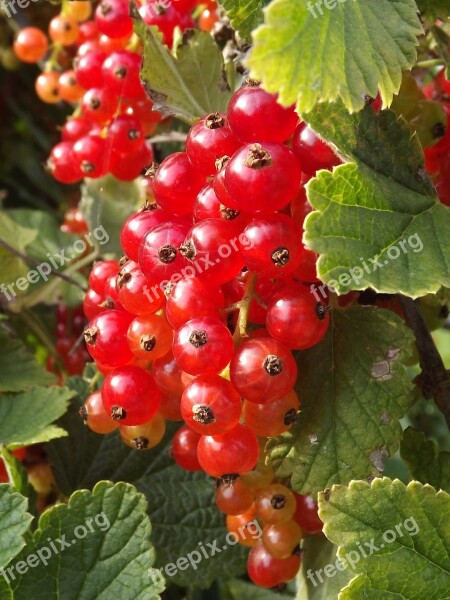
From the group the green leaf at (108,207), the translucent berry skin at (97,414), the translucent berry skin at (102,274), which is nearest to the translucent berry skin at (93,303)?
the translucent berry skin at (102,274)

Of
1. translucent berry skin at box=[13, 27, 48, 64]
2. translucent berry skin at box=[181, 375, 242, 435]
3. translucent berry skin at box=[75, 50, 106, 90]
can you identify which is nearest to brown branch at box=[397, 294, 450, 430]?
translucent berry skin at box=[181, 375, 242, 435]

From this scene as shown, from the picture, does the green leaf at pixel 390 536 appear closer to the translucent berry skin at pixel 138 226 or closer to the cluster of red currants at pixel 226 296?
the cluster of red currants at pixel 226 296

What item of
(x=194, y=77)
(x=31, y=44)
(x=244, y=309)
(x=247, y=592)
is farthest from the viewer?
(x=31, y=44)

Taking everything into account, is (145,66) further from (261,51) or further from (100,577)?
(100,577)

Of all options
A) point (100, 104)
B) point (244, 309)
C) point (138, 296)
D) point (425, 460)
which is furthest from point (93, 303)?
point (425, 460)

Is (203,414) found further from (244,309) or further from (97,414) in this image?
(97,414)

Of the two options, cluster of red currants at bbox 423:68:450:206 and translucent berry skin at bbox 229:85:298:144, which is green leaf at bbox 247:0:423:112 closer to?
translucent berry skin at bbox 229:85:298:144

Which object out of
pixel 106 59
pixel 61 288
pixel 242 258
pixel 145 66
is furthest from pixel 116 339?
pixel 61 288
